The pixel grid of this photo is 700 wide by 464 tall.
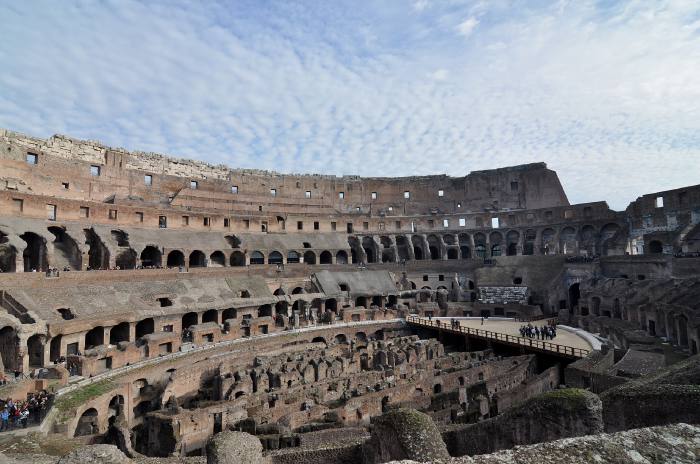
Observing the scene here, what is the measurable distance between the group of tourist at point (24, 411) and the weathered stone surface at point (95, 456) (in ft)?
33.2

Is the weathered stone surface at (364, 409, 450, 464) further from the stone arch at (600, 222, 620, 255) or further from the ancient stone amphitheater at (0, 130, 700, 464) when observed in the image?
the stone arch at (600, 222, 620, 255)

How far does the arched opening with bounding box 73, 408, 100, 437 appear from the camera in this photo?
51.3ft

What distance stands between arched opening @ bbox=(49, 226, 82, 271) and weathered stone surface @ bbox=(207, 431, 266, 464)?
1135 inches

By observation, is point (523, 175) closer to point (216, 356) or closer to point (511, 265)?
point (511, 265)

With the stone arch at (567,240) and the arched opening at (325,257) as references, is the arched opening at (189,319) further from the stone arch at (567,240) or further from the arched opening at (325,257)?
the stone arch at (567,240)

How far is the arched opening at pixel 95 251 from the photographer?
3166 cm

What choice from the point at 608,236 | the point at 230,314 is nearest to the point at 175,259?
the point at 230,314

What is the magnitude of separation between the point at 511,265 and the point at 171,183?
1529 inches

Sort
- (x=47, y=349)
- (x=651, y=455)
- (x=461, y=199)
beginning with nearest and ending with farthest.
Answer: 1. (x=651, y=455)
2. (x=47, y=349)
3. (x=461, y=199)

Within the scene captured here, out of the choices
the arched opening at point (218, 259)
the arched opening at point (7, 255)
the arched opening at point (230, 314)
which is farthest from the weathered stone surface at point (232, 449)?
the arched opening at point (218, 259)

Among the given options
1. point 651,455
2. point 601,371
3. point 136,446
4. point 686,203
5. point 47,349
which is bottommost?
point 136,446

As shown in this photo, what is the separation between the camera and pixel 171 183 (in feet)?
146

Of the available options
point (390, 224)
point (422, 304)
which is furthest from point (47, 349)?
Result: point (390, 224)

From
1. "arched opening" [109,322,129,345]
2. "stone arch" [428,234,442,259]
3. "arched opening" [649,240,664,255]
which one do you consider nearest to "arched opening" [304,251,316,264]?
"stone arch" [428,234,442,259]
